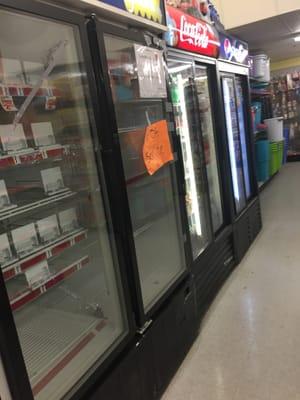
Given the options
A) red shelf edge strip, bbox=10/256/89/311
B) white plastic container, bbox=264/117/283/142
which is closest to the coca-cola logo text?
red shelf edge strip, bbox=10/256/89/311

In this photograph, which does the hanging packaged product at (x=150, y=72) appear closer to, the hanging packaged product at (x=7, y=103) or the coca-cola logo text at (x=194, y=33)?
the coca-cola logo text at (x=194, y=33)

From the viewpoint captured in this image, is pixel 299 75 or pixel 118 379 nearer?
pixel 118 379

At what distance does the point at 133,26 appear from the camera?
2033mm

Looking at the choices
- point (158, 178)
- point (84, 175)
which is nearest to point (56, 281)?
point (84, 175)

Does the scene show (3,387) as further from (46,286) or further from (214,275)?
(214,275)

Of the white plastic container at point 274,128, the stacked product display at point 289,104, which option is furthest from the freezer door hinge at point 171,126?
the stacked product display at point 289,104

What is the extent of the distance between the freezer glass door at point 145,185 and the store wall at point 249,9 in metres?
3.15

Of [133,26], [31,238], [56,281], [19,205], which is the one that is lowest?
[56,281]

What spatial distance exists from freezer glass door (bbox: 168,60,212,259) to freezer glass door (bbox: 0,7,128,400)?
117 cm

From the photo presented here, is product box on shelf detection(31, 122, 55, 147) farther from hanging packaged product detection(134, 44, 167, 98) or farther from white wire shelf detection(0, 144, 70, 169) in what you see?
hanging packaged product detection(134, 44, 167, 98)

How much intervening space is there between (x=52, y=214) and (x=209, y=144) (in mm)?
2068

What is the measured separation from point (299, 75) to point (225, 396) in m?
8.85

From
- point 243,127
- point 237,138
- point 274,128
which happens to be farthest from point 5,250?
point 274,128

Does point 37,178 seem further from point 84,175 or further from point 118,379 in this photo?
point 118,379
